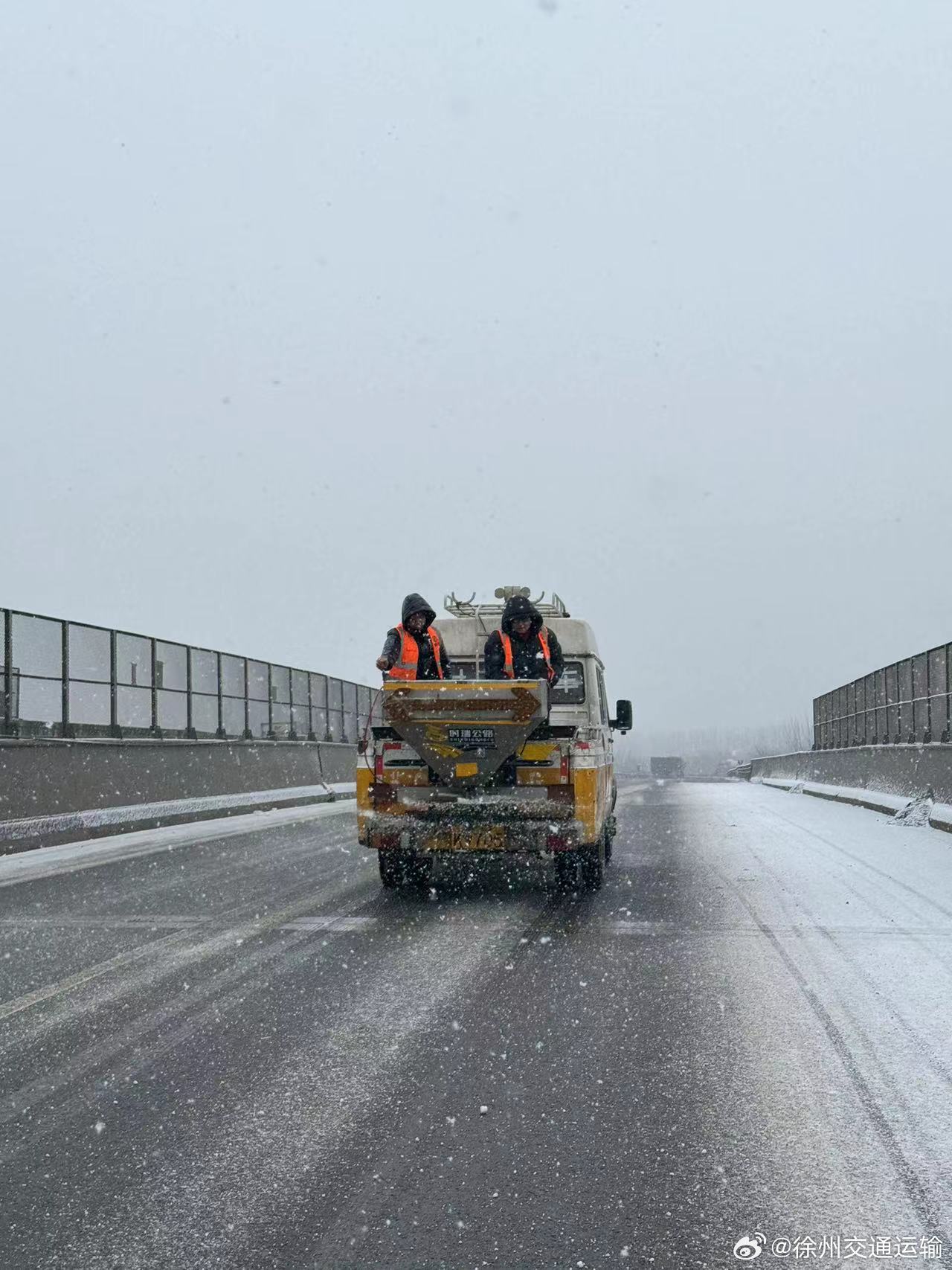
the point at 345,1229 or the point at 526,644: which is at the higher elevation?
the point at 526,644

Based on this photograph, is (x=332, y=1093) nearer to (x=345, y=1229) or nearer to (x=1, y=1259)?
(x=345, y=1229)

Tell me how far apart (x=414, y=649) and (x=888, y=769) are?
14.7m

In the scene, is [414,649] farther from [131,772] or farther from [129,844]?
[131,772]

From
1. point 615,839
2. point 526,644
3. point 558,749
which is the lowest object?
point 615,839

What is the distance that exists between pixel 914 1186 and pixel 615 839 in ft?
40.3

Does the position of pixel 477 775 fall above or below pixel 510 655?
below

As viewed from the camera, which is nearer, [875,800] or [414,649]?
[414,649]

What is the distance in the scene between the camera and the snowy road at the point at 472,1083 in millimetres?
3273

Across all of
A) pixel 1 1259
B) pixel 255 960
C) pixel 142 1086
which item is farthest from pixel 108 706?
pixel 1 1259

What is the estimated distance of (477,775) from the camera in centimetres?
930

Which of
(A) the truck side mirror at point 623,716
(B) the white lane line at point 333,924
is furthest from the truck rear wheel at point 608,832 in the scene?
(B) the white lane line at point 333,924

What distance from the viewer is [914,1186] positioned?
11.5 ft

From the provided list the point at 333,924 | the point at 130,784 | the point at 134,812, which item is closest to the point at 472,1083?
the point at 333,924

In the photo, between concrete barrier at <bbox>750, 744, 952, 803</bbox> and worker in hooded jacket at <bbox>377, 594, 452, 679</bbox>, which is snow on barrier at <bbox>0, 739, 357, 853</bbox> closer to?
worker in hooded jacket at <bbox>377, 594, 452, 679</bbox>
